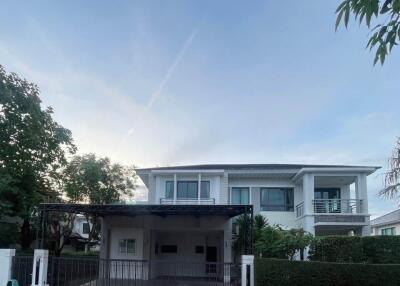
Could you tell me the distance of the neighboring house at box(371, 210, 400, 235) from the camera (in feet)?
108

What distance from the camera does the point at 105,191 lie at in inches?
1247

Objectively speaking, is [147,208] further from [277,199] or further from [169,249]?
[277,199]

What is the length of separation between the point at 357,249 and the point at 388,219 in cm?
2036

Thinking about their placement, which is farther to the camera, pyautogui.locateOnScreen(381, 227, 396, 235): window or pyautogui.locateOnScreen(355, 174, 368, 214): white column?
pyautogui.locateOnScreen(381, 227, 396, 235): window

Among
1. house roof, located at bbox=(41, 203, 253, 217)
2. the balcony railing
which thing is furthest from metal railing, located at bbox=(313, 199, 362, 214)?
house roof, located at bbox=(41, 203, 253, 217)

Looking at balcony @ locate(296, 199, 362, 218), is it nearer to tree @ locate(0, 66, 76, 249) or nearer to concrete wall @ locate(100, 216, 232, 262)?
concrete wall @ locate(100, 216, 232, 262)

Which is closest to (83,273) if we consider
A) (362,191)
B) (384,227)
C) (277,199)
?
(277,199)

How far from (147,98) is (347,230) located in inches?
551

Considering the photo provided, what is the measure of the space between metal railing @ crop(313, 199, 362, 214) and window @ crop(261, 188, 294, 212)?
6.44 ft

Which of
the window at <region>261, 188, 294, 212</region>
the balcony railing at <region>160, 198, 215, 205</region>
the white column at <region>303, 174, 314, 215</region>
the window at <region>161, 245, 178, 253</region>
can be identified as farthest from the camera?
the window at <region>161, 245, 178, 253</region>

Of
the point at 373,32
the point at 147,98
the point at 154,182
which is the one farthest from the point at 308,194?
the point at 373,32

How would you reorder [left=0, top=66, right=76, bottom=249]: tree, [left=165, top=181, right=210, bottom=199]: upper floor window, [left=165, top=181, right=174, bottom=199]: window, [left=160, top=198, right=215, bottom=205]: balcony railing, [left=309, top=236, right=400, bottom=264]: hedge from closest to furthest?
[left=309, top=236, right=400, bottom=264]: hedge, [left=0, top=66, right=76, bottom=249]: tree, [left=160, top=198, right=215, bottom=205]: balcony railing, [left=165, top=181, right=210, bottom=199]: upper floor window, [left=165, top=181, right=174, bottom=199]: window

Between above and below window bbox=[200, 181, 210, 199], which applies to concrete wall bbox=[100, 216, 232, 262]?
below

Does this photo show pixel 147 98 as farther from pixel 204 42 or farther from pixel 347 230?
pixel 347 230
